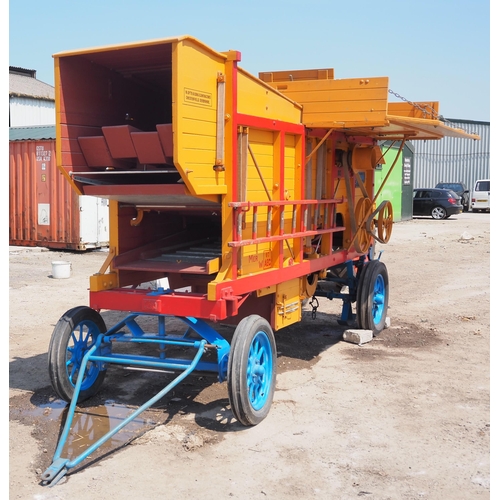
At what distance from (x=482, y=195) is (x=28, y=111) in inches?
892

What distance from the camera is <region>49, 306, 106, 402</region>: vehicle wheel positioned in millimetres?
5270

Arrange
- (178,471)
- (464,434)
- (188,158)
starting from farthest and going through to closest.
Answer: (464,434)
(188,158)
(178,471)

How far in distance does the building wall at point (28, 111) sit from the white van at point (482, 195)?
70.3 ft

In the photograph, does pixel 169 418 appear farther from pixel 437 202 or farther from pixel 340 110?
pixel 437 202

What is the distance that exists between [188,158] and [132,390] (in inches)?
101

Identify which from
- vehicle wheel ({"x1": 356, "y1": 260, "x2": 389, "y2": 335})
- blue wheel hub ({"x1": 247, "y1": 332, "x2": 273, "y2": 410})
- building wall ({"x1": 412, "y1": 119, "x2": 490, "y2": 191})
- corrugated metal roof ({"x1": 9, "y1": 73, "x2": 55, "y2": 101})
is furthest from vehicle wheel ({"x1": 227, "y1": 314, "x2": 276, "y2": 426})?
building wall ({"x1": 412, "y1": 119, "x2": 490, "y2": 191})

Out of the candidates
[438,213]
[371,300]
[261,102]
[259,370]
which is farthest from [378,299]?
[438,213]

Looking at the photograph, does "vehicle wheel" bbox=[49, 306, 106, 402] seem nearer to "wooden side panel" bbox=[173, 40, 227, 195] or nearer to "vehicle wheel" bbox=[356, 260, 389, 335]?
"wooden side panel" bbox=[173, 40, 227, 195]

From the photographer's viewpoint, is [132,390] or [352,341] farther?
[352,341]

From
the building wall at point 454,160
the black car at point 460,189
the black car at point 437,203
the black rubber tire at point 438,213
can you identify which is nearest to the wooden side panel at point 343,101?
the black car at point 437,203

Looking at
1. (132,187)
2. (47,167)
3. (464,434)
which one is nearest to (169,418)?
(132,187)

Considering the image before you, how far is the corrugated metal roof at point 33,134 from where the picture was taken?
1612cm

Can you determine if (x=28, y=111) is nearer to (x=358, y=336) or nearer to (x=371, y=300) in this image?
(x=371, y=300)

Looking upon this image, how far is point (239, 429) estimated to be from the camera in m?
5.06
